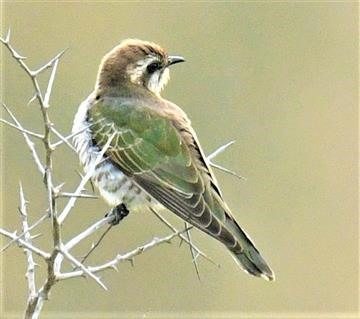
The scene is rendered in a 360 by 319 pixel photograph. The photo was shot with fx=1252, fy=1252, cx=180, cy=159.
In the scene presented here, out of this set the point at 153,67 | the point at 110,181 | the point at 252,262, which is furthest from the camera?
the point at 153,67

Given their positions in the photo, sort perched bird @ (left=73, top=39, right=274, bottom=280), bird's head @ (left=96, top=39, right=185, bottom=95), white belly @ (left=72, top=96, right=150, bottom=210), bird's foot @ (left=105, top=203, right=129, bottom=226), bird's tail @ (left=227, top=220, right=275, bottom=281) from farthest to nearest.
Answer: bird's head @ (left=96, top=39, right=185, bottom=95)
white belly @ (left=72, top=96, right=150, bottom=210)
bird's foot @ (left=105, top=203, right=129, bottom=226)
perched bird @ (left=73, top=39, right=274, bottom=280)
bird's tail @ (left=227, top=220, right=275, bottom=281)

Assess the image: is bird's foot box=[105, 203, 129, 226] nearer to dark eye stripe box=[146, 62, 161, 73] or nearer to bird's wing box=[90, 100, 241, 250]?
bird's wing box=[90, 100, 241, 250]

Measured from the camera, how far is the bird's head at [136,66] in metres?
6.70

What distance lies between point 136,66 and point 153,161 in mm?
679

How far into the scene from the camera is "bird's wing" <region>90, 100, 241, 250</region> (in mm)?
6141

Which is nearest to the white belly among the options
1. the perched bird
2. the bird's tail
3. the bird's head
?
the perched bird

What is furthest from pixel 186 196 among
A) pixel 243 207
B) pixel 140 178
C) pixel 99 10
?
pixel 99 10

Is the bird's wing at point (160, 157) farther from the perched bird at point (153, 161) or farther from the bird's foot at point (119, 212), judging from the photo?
the bird's foot at point (119, 212)

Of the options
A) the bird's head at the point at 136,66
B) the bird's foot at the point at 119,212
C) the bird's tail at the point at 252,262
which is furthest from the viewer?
the bird's head at the point at 136,66

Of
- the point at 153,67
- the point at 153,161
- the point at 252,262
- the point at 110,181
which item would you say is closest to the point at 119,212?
the point at 110,181

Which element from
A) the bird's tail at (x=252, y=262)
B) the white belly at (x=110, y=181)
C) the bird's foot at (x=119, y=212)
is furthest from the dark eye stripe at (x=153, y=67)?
the bird's tail at (x=252, y=262)

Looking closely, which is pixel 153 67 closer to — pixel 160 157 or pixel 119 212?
pixel 160 157

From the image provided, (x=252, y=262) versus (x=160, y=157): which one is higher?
(x=160, y=157)

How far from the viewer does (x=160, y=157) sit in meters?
6.35
